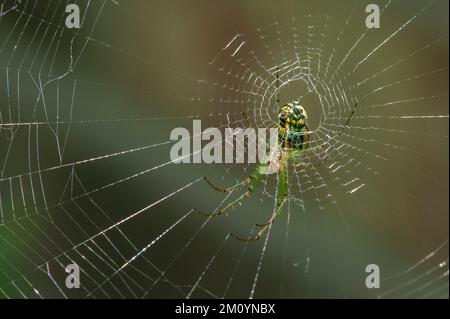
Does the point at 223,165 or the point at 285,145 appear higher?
the point at 285,145

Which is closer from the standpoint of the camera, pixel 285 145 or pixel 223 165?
pixel 285 145

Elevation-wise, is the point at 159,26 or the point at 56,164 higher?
the point at 159,26

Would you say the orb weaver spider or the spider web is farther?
the spider web

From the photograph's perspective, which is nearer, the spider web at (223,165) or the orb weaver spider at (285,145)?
the orb weaver spider at (285,145)
